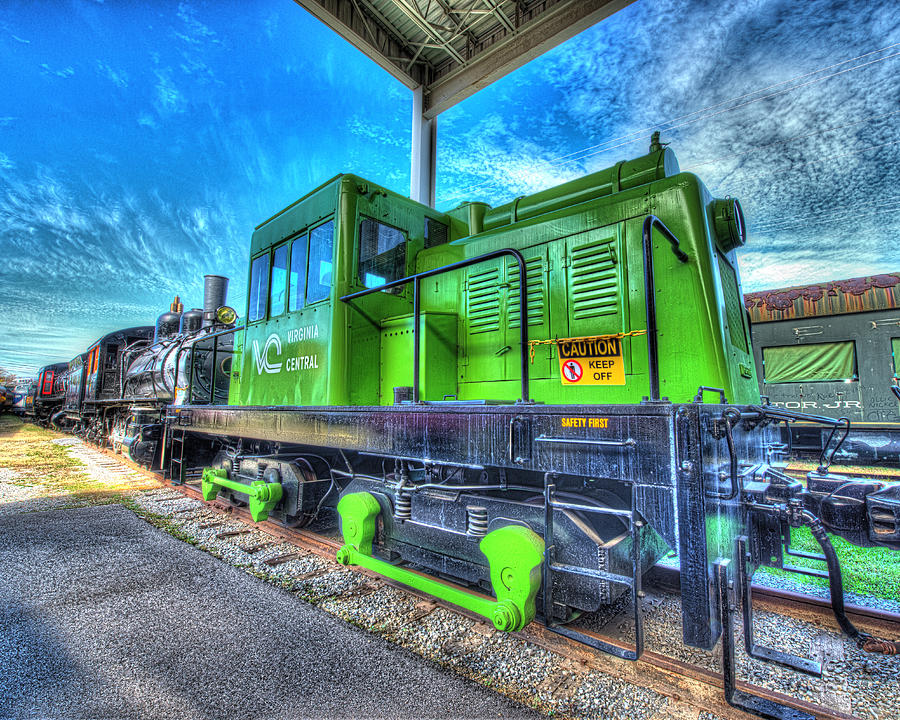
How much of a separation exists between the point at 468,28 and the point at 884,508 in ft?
36.3

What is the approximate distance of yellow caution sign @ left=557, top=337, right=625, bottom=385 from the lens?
2697mm

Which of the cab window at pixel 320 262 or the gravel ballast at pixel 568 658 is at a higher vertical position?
the cab window at pixel 320 262

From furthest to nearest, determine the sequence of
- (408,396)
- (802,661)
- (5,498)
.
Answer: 1. (5,498)
2. (408,396)
3. (802,661)

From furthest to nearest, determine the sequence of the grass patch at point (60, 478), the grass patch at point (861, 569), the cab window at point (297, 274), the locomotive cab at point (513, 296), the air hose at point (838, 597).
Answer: the grass patch at point (60, 478) < the cab window at point (297, 274) < the grass patch at point (861, 569) < the locomotive cab at point (513, 296) < the air hose at point (838, 597)

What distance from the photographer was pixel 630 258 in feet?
9.20

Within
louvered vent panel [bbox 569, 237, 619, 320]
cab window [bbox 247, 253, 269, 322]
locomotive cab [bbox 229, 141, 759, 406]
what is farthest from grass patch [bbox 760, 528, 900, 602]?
cab window [bbox 247, 253, 269, 322]

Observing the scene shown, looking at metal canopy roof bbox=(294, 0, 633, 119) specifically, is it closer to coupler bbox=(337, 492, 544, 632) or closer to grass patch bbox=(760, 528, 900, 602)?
grass patch bbox=(760, 528, 900, 602)

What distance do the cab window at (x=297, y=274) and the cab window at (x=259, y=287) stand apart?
564mm

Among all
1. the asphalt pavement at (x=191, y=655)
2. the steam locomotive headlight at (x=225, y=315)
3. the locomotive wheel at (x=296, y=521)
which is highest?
the steam locomotive headlight at (x=225, y=315)

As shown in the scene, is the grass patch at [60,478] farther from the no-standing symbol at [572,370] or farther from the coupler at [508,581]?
the no-standing symbol at [572,370]

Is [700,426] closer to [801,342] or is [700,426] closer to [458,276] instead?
[458,276]

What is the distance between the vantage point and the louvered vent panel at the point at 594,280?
112 inches

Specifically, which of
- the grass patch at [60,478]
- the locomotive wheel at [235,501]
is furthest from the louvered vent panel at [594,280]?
the grass patch at [60,478]

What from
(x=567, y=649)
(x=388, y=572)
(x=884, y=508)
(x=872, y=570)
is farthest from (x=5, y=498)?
(x=872, y=570)
